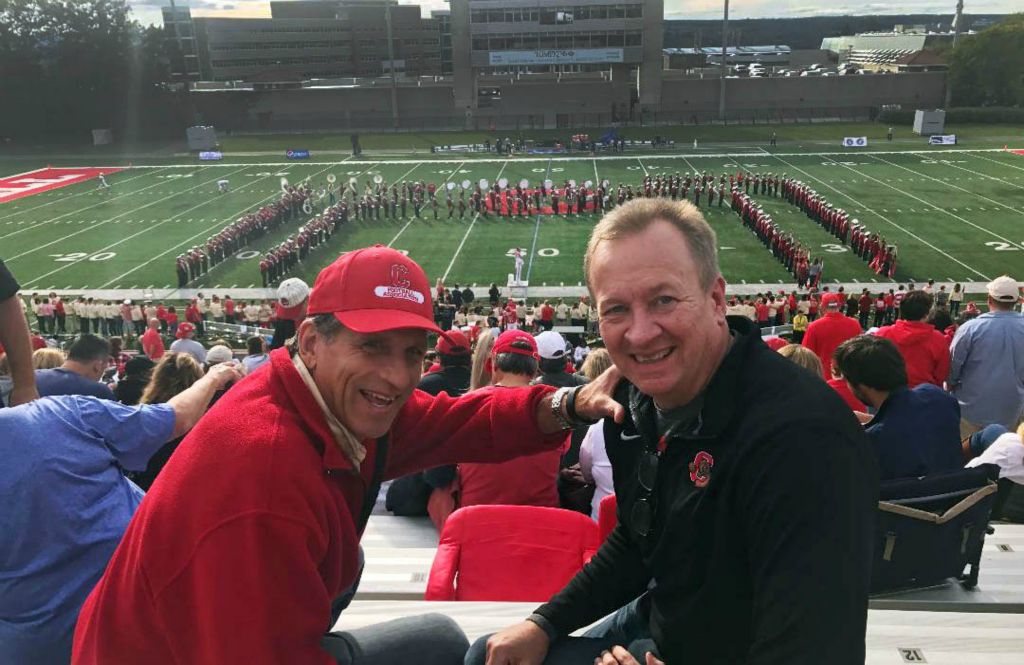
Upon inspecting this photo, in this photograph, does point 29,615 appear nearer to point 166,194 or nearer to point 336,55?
point 166,194

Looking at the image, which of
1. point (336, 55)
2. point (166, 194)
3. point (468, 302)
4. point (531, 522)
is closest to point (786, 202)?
point (468, 302)

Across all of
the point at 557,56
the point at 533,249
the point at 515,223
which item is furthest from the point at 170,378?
the point at 557,56

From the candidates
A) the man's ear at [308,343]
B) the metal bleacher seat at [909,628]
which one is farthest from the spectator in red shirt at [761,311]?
the man's ear at [308,343]

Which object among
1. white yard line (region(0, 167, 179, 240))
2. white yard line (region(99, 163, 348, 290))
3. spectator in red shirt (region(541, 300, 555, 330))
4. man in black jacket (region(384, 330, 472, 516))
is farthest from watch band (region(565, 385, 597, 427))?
white yard line (region(0, 167, 179, 240))

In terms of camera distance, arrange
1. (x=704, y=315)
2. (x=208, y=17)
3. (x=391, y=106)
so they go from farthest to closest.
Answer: (x=208, y=17) < (x=391, y=106) < (x=704, y=315)

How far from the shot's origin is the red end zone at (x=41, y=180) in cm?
3829

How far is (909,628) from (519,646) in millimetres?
1453

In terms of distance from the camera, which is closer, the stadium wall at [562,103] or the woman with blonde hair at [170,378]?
the woman with blonde hair at [170,378]

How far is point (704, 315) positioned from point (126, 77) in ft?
224

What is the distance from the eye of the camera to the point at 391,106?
62.9m

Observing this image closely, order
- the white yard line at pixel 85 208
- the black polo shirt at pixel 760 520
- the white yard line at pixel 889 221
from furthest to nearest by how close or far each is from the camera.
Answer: the white yard line at pixel 85 208 → the white yard line at pixel 889 221 → the black polo shirt at pixel 760 520

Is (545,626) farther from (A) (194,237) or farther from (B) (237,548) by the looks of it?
(A) (194,237)

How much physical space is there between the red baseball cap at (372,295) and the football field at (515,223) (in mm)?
20208

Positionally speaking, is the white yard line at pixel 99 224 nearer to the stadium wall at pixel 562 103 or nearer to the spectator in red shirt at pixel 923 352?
the stadium wall at pixel 562 103
